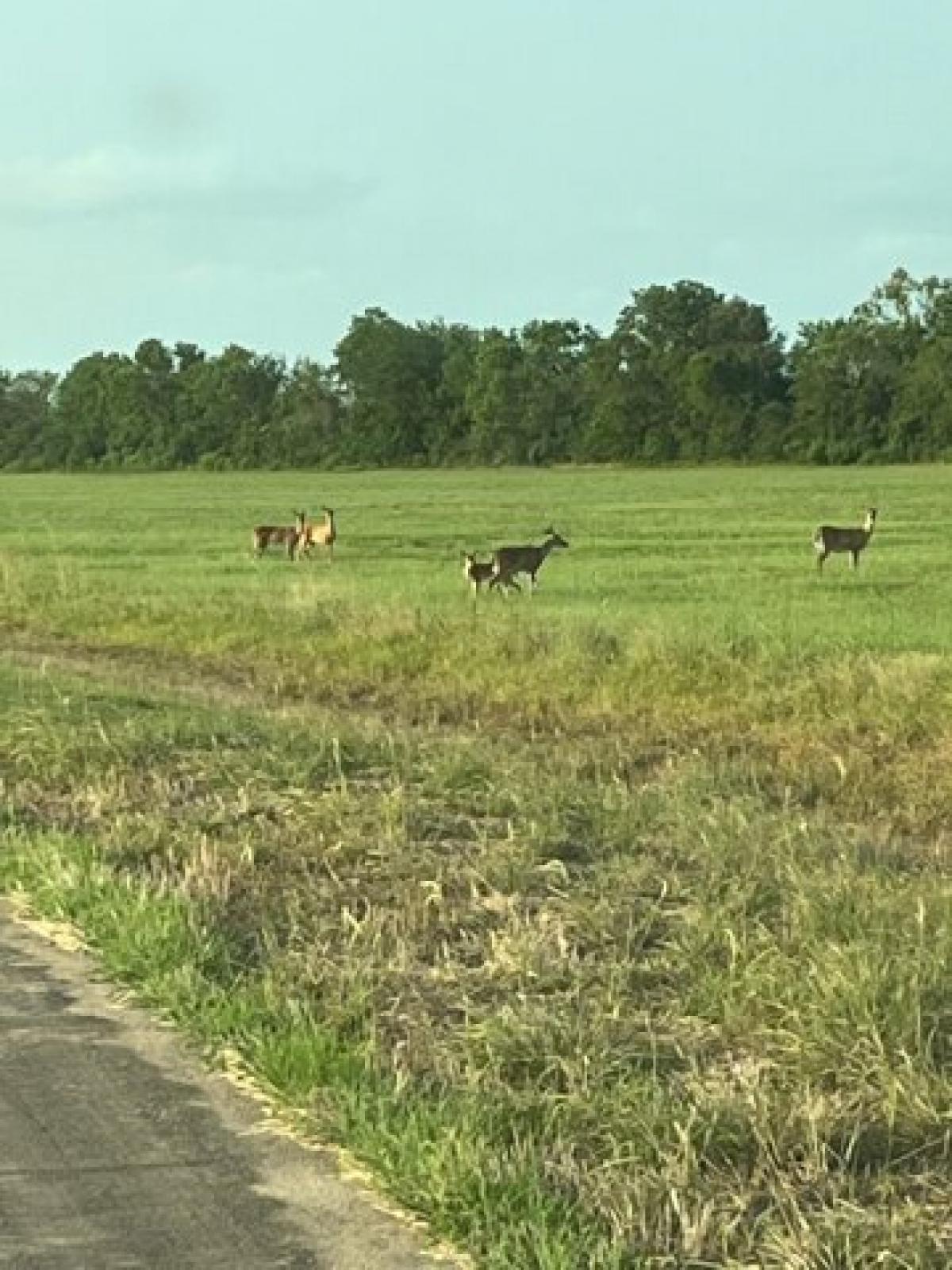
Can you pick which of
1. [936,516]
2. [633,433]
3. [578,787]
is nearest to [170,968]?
[578,787]

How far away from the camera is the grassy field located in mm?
4770

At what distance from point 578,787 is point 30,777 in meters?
3.14

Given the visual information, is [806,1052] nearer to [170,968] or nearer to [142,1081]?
[142,1081]

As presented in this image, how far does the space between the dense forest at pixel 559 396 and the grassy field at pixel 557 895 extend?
77866 mm

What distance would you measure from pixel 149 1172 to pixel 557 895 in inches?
121

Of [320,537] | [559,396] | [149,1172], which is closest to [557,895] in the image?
[149,1172]

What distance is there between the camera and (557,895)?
785 cm

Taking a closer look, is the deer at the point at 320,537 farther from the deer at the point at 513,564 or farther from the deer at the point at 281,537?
the deer at the point at 513,564

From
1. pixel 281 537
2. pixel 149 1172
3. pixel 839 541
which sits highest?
pixel 839 541

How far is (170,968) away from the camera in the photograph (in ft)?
22.2

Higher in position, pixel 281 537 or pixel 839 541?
pixel 839 541

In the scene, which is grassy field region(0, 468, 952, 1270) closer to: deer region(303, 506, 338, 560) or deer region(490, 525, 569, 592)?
deer region(490, 525, 569, 592)

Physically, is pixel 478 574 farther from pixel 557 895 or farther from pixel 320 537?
pixel 557 895

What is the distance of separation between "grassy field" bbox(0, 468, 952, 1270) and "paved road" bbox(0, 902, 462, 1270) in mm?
158
